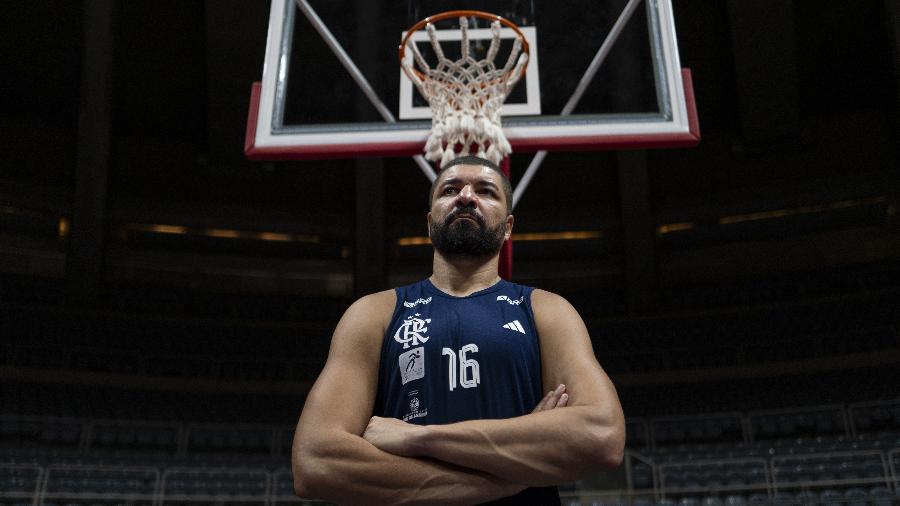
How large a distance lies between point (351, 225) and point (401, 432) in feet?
41.9

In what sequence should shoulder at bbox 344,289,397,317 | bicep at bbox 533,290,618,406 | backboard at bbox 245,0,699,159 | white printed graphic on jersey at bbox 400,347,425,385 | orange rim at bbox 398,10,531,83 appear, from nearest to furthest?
bicep at bbox 533,290,618,406, white printed graphic on jersey at bbox 400,347,425,385, shoulder at bbox 344,289,397,317, orange rim at bbox 398,10,531,83, backboard at bbox 245,0,699,159

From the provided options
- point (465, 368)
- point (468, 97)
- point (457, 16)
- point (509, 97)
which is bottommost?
point (465, 368)

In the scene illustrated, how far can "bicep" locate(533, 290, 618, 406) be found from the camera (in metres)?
1.51

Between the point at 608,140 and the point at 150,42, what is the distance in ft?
32.7

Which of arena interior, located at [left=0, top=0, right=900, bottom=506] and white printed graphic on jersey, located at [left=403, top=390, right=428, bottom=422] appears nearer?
white printed graphic on jersey, located at [left=403, top=390, right=428, bottom=422]

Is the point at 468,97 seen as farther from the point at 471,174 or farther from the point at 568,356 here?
the point at 568,356

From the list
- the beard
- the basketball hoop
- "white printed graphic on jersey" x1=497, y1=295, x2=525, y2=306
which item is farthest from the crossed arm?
the basketball hoop

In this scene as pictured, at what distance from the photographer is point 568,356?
163cm

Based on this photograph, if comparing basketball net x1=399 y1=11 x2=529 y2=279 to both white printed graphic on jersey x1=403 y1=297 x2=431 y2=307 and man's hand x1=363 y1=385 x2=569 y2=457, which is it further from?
man's hand x1=363 y1=385 x2=569 y2=457

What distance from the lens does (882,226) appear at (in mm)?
13219

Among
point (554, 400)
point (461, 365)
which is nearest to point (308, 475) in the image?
point (461, 365)

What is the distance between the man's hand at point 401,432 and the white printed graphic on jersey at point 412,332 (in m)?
0.22

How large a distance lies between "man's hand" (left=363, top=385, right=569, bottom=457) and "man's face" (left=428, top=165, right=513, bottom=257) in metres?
0.45

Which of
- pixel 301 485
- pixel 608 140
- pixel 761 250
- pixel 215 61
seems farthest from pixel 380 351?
pixel 761 250
